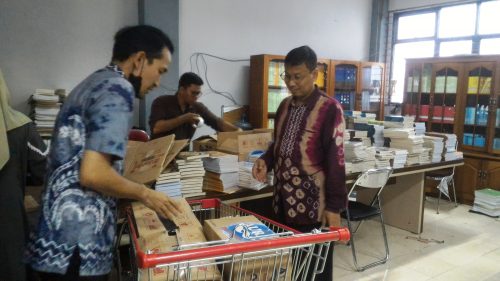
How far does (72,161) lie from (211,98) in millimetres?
3918

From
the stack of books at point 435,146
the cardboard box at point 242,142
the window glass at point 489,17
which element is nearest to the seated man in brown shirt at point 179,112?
the cardboard box at point 242,142

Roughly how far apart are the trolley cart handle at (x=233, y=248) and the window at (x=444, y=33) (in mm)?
5219

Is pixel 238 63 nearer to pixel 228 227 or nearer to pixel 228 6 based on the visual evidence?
pixel 228 6

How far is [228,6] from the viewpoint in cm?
495

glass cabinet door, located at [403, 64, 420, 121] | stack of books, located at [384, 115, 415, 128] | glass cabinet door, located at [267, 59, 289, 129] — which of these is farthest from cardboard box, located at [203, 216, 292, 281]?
glass cabinet door, located at [403, 64, 420, 121]

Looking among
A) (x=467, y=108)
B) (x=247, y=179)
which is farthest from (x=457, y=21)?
(x=247, y=179)

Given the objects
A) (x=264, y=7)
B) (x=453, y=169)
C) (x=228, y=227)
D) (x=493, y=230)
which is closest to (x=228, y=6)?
(x=264, y=7)

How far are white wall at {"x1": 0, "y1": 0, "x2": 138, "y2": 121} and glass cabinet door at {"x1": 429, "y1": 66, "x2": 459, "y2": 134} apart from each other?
13.3 feet

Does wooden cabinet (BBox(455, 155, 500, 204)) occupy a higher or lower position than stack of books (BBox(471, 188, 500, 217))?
higher

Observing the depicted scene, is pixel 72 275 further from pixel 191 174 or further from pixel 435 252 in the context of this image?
pixel 435 252

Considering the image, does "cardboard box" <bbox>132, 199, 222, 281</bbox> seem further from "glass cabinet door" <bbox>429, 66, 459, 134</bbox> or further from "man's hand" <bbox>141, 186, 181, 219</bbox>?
"glass cabinet door" <bbox>429, 66, 459, 134</bbox>

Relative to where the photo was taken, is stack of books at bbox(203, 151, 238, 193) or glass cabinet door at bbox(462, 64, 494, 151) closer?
stack of books at bbox(203, 151, 238, 193)

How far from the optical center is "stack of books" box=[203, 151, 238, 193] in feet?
7.25

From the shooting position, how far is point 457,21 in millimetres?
5812
